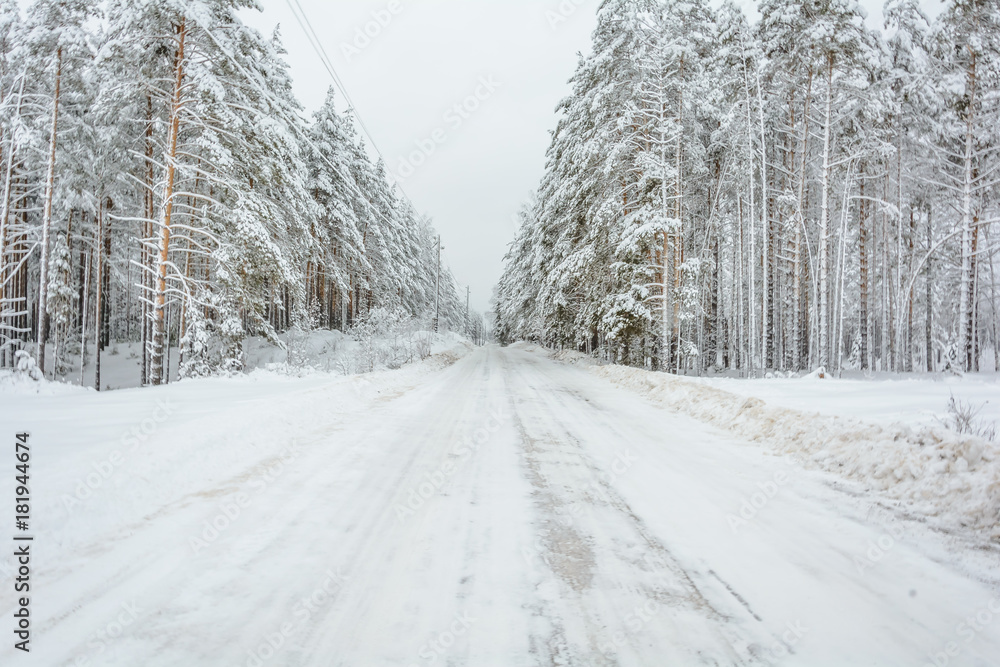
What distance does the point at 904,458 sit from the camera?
4.24m

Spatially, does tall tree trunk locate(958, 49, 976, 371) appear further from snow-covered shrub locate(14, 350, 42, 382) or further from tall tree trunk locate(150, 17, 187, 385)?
snow-covered shrub locate(14, 350, 42, 382)

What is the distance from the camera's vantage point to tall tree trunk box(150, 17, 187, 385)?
35.5ft

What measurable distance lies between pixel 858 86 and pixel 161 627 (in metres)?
19.0

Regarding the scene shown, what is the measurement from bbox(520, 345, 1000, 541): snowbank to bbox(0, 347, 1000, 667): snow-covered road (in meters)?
0.37

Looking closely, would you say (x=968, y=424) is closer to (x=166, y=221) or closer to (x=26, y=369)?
(x=166, y=221)

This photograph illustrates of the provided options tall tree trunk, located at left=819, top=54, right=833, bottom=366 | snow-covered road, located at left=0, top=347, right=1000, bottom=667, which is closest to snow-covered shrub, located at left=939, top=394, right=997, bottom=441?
snow-covered road, located at left=0, top=347, right=1000, bottom=667

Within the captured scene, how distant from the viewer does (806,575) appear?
270 centimetres

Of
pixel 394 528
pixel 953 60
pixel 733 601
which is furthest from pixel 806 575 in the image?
pixel 953 60

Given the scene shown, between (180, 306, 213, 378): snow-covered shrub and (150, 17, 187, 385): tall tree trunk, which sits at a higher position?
(150, 17, 187, 385): tall tree trunk

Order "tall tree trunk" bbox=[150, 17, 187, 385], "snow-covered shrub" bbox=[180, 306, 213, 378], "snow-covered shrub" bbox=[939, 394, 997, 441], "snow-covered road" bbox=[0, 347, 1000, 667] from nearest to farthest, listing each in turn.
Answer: "snow-covered road" bbox=[0, 347, 1000, 667]
"snow-covered shrub" bbox=[939, 394, 997, 441]
"tall tree trunk" bbox=[150, 17, 187, 385]
"snow-covered shrub" bbox=[180, 306, 213, 378]

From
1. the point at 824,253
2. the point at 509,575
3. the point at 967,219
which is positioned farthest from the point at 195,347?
the point at 967,219

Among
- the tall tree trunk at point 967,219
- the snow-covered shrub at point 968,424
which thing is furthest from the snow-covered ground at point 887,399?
the tall tree trunk at point 967,219

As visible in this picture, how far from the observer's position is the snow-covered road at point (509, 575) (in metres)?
1.97

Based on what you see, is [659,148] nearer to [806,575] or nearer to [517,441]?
[517,441]
